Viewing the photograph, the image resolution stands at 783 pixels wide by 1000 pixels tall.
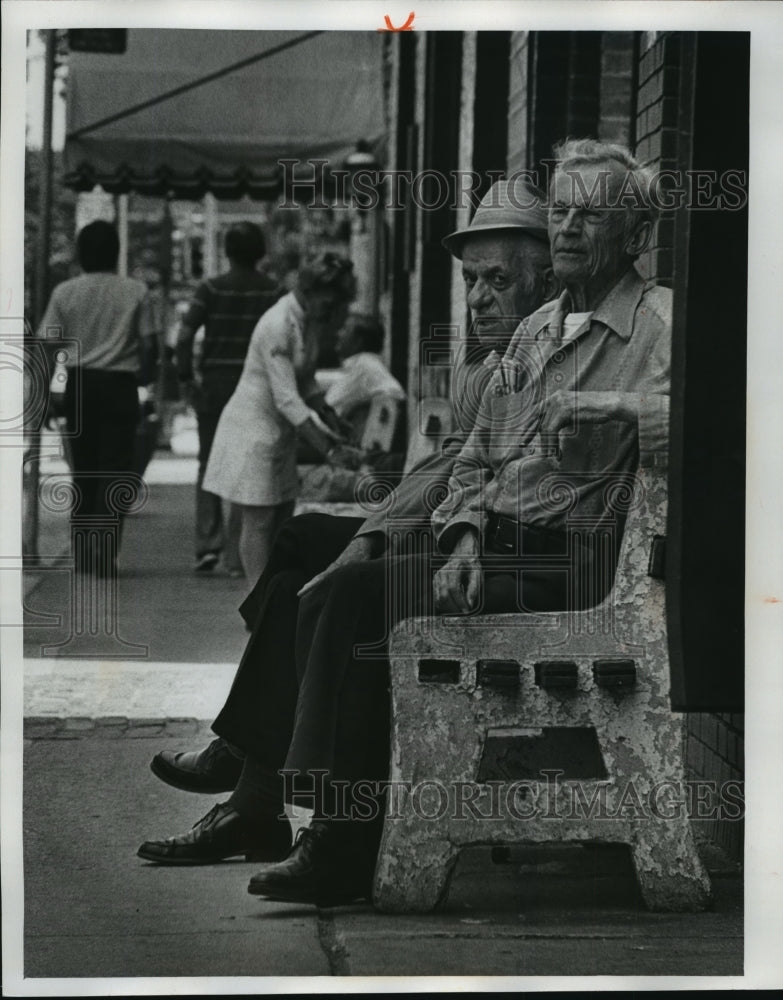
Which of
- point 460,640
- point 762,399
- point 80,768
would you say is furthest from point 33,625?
point 762,399

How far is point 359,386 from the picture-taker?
454cm

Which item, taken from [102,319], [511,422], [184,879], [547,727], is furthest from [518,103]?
[184,879]

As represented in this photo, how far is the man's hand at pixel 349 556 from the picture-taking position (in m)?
4.22

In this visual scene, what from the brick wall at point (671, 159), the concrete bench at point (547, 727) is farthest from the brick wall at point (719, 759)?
the concrete bench at point (547, 727)

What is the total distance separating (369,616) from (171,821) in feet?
2.34

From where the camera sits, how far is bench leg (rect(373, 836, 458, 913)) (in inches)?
160

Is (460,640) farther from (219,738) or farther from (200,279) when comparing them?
(200,279)

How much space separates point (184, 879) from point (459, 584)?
3.15ft

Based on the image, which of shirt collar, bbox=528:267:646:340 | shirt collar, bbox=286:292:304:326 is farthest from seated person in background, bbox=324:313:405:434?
shirt collar, bbox=528:267:646:340

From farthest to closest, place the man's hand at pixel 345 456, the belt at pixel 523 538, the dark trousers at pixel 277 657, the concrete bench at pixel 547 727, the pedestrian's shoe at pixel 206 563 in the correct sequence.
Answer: the man's hand at pixel 345 456 → the pedestrian's shoe at pixel 206 563 → the dark trousers at pixel 277 657 → the belt at pixel 523 538 → the concrete bench at pixel 547 727

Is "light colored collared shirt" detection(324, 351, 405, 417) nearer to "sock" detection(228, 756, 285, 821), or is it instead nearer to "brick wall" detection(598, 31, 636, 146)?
"brick wall" detection(598, 31, 636, 146)

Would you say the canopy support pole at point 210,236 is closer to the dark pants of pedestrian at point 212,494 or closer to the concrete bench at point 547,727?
the dark pants of pedestrian at point 212,494

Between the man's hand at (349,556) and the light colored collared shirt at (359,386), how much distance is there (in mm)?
445

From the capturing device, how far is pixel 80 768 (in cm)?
429
